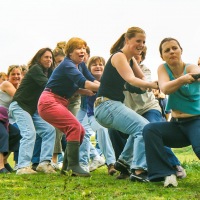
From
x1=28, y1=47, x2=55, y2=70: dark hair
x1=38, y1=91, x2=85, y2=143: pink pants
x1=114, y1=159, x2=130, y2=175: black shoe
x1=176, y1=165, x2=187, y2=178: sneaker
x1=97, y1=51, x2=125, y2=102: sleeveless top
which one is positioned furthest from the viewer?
x1=28, y1=47, x2=55, y2=70: dark hair

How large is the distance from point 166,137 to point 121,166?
97 centimetres

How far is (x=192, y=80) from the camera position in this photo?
4.96 m

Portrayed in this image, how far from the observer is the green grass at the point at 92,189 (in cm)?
477

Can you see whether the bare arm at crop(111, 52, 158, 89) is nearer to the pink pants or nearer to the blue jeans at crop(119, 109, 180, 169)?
the blue jeans at crop(119, 109, 180, 169)

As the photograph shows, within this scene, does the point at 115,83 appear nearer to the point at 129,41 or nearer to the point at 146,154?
the point at 129,41

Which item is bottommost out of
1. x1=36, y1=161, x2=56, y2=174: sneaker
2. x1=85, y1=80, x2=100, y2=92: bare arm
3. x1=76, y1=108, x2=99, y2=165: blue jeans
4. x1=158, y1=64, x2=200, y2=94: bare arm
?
x1=36, y1=161, x2=56, y2=174: sneaker

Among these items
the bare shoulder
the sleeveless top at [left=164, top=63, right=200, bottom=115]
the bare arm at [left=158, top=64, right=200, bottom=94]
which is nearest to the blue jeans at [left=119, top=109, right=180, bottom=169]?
the sleeveless top at [left=164, top=63, right=200, bottom=115]

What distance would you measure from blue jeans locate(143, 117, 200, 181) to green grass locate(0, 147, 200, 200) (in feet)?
0.64

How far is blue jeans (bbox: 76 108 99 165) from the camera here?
7.73m

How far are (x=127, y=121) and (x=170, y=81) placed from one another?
2.64ft

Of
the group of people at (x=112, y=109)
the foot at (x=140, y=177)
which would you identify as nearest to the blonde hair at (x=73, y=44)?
the group of people at (x=112, y=109)

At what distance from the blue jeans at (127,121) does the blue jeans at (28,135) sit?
1.98m

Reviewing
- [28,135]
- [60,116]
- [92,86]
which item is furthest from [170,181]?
[28,135]

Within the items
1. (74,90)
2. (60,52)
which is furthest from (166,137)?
(60,52)
